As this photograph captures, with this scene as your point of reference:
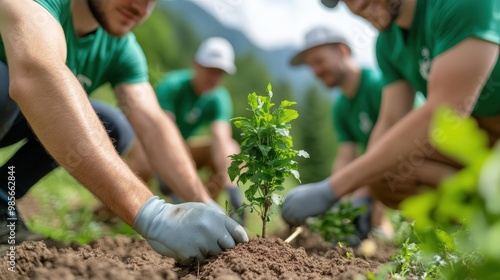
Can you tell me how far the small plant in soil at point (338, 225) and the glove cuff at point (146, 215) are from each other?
1317mm

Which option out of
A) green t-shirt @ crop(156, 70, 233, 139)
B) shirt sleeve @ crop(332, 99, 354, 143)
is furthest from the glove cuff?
green t-shirt @ crop(156, 70, 233, 139)

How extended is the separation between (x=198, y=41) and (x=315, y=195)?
1163 inches

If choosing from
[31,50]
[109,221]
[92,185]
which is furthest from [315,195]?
[109,221]

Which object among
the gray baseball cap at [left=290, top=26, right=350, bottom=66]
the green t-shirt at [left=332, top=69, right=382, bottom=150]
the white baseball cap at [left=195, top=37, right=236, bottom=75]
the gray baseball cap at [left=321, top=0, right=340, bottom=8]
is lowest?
the white baseball cap at [left=195, top=37, right=236, bottom=75]

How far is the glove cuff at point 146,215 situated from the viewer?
5.76ft

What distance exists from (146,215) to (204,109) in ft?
15.4

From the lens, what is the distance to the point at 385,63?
357 cm

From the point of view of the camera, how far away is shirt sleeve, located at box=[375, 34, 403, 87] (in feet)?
11.4

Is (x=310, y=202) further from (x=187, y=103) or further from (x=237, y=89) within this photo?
(x=237, y=89)

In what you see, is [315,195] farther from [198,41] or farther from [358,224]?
[198,41]

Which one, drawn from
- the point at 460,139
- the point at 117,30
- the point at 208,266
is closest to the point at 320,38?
the point at 117,30

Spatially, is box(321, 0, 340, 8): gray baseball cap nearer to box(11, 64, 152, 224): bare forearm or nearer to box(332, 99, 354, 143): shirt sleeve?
box(332, 99, 354, 143): shirt sleeve

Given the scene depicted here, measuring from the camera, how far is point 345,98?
17.1 feet

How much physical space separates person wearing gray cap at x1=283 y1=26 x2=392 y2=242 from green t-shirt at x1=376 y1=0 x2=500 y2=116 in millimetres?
1270
